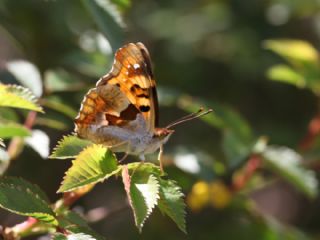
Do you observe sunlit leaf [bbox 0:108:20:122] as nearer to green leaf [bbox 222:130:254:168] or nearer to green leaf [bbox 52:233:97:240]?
green leaf [bbox 52:233:97:240]

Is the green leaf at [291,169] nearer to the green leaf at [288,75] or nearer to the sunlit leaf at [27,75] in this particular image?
the green leaf at [288,75]

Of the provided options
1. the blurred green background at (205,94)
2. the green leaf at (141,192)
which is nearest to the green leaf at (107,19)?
the blurred green background at (205,94)

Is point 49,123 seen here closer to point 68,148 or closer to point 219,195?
point 68,148

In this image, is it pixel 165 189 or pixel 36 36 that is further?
pixel 36 36

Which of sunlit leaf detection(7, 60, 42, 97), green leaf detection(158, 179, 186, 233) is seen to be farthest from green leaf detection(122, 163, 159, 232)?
sunlit leaf detection(7, 60, 42, 97)

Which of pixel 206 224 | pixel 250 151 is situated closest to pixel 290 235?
pixel 250 151

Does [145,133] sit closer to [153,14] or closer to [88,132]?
[88,132]

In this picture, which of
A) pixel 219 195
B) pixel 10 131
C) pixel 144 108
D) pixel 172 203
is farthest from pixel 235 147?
pixel 10 131
